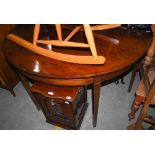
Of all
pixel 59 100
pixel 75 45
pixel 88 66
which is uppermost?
pixel 75 45

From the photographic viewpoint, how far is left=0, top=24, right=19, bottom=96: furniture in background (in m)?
1.72

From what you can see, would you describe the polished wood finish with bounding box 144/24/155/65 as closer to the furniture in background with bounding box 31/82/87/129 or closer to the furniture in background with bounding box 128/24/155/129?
the furniture in background with bounding box 128/24/155/129

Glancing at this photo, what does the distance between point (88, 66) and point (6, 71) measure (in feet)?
3.90

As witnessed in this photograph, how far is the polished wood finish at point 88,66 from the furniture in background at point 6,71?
49cm

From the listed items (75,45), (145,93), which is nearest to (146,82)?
(145,93)

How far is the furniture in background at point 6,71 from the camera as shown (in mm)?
1716

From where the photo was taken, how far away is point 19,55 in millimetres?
1197

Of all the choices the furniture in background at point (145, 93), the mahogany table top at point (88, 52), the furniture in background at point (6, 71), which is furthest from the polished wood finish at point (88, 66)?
the furniture in background at point (6, 71)

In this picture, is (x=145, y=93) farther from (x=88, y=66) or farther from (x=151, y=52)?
(x=88, y=66)

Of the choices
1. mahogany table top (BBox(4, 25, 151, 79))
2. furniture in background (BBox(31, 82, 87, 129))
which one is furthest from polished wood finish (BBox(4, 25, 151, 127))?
furniture in background (BBox(31, 82, 87, 129))

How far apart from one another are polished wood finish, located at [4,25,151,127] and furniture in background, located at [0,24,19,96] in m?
0.49

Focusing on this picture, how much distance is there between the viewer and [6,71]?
183cm
